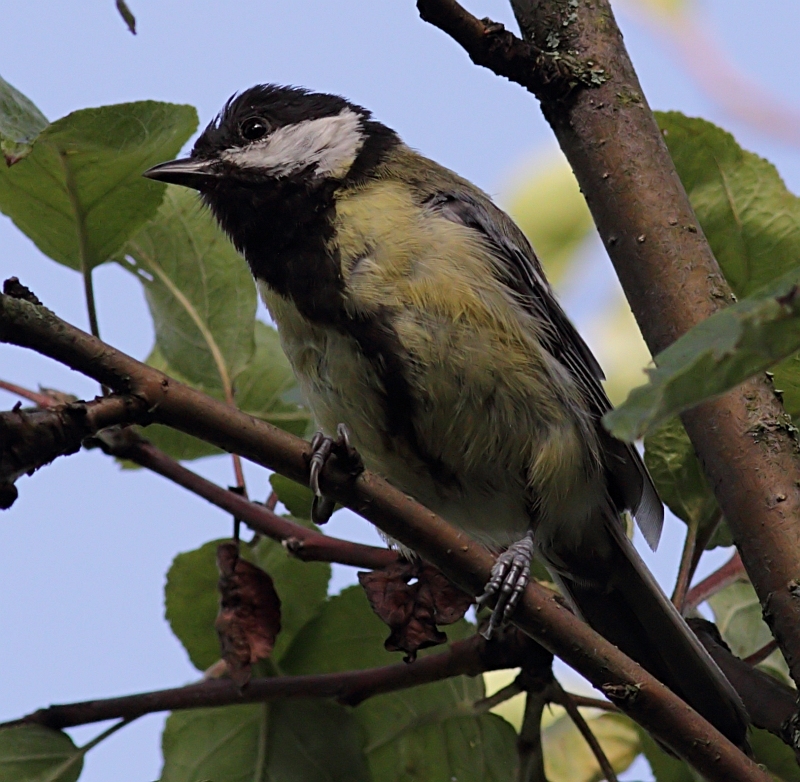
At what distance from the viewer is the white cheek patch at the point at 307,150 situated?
2850mm

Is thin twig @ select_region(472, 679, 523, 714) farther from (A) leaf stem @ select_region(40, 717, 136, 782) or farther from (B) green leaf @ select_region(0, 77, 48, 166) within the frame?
(B) green leaf @ select_region(0, 77, 48, 166)


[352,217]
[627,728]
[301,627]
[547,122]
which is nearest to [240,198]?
[352,217]

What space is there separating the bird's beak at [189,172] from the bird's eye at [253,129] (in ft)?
0.56

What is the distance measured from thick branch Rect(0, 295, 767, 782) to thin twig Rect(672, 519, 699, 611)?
0.54m

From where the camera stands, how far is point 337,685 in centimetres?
199

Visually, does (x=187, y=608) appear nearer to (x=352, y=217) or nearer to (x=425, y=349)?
(x=425, y=349)

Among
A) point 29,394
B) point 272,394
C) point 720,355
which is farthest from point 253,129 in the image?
point 720,355

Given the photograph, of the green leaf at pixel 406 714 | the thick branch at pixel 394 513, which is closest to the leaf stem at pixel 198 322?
the green leaf at pixel 406 714

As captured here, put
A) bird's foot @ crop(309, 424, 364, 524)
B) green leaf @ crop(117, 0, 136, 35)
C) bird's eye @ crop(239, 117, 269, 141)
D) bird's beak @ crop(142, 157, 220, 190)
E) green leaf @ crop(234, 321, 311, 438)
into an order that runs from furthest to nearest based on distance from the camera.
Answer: bird's eye @ crop(239, 117, 269, 141), bird's beak @ crop(142, 157, 220, 190), green leaf @ crop(234, 321, 311, 438), green leaf @ crop(117, 0, 136, 35), bird's foot @ crop(309, 424, 364, 524)

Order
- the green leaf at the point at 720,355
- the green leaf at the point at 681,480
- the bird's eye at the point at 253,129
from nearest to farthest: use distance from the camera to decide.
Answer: the green leaf at the point at 720,355
the green leaf at the point at 681,480
the bird's eye at the point at 253,129

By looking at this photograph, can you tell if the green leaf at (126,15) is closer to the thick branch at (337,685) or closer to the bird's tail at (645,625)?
the thick branch at (337,685)

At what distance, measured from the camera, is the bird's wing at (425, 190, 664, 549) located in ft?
8.74

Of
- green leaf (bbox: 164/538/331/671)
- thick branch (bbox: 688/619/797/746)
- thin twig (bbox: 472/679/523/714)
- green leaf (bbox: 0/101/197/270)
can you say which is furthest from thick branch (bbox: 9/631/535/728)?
green leaf (bbox: 0/101/197/270)

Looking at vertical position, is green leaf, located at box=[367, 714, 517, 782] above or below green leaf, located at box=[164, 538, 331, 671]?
below
